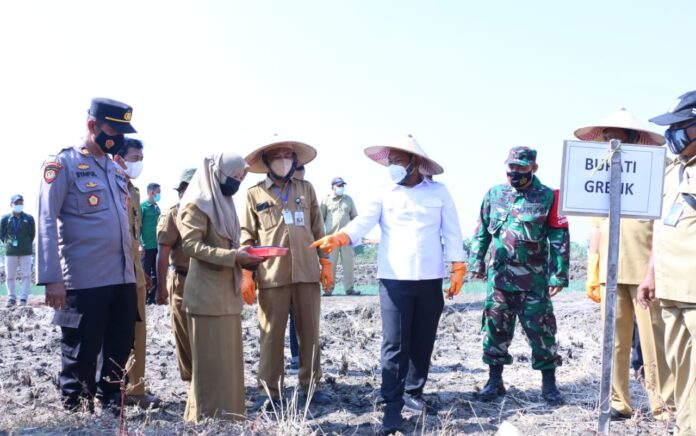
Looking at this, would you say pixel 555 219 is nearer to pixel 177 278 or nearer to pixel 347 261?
pixel 177 278

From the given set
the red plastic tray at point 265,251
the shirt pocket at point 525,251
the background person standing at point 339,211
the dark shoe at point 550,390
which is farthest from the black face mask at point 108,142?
the background person standing at point 339,211

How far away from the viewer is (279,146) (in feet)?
18.3

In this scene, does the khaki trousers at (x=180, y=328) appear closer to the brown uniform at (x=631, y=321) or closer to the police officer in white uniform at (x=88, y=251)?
the police officer in white uniform at (x=88, y=251)

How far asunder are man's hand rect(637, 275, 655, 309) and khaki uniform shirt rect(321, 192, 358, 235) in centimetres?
842

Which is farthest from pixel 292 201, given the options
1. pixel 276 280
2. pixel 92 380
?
pixel 92 380

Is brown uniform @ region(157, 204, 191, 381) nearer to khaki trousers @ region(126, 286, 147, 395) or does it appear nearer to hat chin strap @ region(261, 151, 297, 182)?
khaki trousers @ region(126, 286, 147, 395)

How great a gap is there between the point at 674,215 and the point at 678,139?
475 millimetres

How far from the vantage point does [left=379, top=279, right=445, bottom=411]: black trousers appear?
476 centimetres

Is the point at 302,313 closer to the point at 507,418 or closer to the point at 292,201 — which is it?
the point at 292,201

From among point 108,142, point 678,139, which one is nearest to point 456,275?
point 678,139

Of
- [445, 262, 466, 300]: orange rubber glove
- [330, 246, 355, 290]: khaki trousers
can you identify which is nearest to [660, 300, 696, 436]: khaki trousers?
[445, 262, 466, 300]: orange rubber glove

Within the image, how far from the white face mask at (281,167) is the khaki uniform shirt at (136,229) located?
1.20 metres

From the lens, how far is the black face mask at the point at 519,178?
546 centimetres

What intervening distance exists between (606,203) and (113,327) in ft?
11.4
